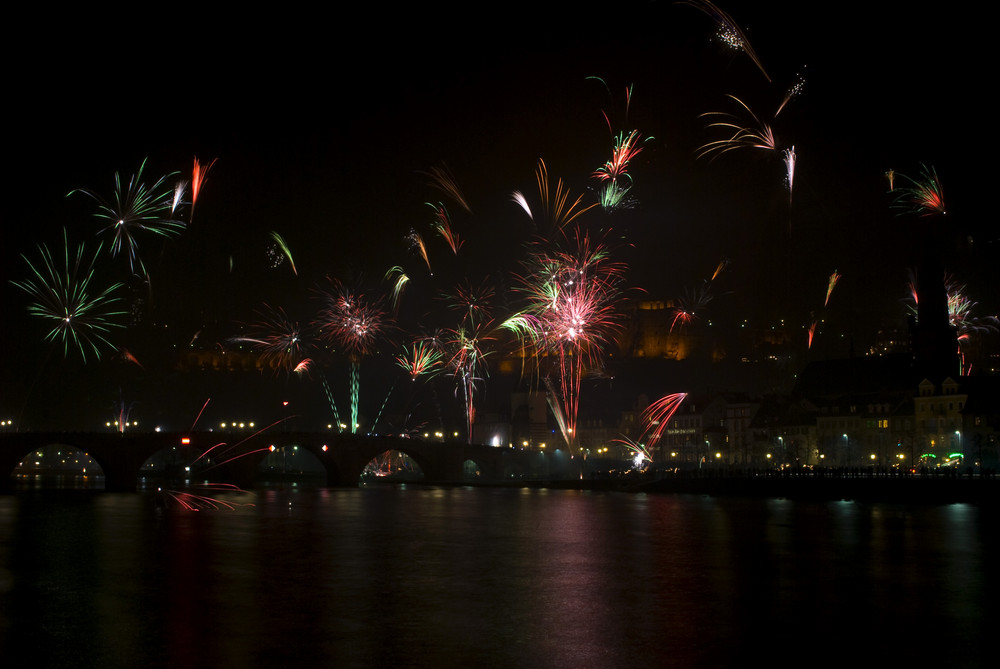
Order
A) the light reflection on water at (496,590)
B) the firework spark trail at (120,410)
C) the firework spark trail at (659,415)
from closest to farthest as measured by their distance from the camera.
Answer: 1. the light reflection on water at (496,590)
2. the firework spark trail at (120,410)
3. the firework spark trail at (659,415)

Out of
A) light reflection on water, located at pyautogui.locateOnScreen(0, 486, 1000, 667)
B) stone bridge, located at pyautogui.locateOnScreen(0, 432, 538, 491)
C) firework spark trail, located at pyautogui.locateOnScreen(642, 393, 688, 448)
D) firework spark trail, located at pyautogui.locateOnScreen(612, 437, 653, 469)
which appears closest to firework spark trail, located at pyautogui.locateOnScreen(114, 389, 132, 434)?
stone bridge, located at pyautogui.locateOnScreen(0, 432, 538, 491)

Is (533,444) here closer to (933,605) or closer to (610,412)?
(610,412)

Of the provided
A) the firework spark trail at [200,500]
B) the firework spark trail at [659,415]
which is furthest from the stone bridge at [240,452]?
the firework spark trail at [659,415]

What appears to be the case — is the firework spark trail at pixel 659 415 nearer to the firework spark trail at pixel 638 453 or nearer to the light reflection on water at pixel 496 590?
the firework spark trail at pixel 638 453

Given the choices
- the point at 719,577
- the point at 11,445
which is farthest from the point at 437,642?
the point at 11,445

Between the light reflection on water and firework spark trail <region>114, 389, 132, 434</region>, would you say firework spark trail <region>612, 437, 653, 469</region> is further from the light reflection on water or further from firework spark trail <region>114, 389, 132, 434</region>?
the light reflection on water

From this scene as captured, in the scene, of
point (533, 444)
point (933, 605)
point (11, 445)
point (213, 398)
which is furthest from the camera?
point (533, 444)
